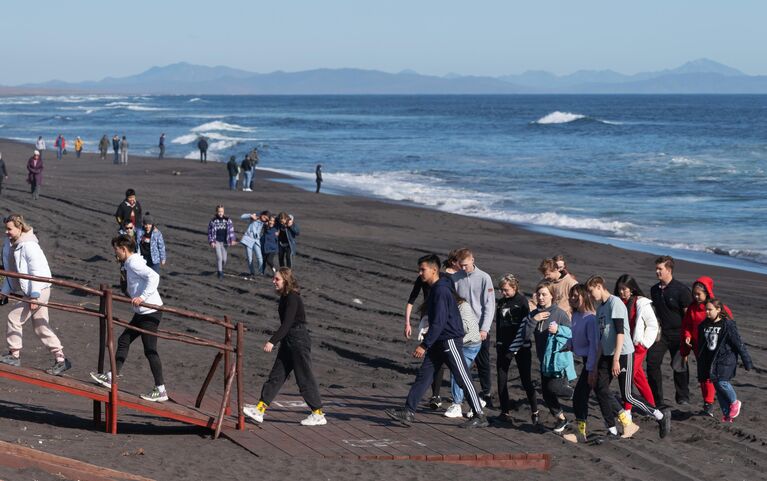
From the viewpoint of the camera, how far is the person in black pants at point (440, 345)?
8953 mm

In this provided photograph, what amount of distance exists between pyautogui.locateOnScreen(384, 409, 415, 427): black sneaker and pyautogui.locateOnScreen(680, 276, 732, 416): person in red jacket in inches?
113

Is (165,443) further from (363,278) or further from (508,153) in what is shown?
(508,153)

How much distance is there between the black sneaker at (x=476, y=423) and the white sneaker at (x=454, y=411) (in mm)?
267

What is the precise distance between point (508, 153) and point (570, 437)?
5394 cm

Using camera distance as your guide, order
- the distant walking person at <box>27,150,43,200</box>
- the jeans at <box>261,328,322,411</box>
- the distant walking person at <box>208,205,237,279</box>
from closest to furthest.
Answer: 1. the jeans at <box>261,328,322,411</box>
2. the distant walking person at <box>208,205,237,279</box>
3. the distant walking person at <box>27,150,43,200</box>

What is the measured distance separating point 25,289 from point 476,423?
4.32 metres

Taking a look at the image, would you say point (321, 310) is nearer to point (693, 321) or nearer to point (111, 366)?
point (693, 321)

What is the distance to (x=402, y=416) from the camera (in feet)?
30.5

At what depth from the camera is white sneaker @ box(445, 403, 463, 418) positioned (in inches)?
380

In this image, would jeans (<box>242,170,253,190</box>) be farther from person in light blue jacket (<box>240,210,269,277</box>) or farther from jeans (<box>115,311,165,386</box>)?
jeans (<box>115,311,165,386</box>)

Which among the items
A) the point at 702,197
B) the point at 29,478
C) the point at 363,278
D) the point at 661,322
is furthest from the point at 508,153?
the point at 29,478

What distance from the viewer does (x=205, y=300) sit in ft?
51.6

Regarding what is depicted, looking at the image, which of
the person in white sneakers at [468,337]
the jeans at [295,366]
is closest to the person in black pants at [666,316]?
the person in white sneakers at [468,337]

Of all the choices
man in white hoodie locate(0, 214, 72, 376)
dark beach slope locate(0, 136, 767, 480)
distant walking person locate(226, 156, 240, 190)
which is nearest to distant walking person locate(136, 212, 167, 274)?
dark beach slope locate(0, 136, 767, 480)
